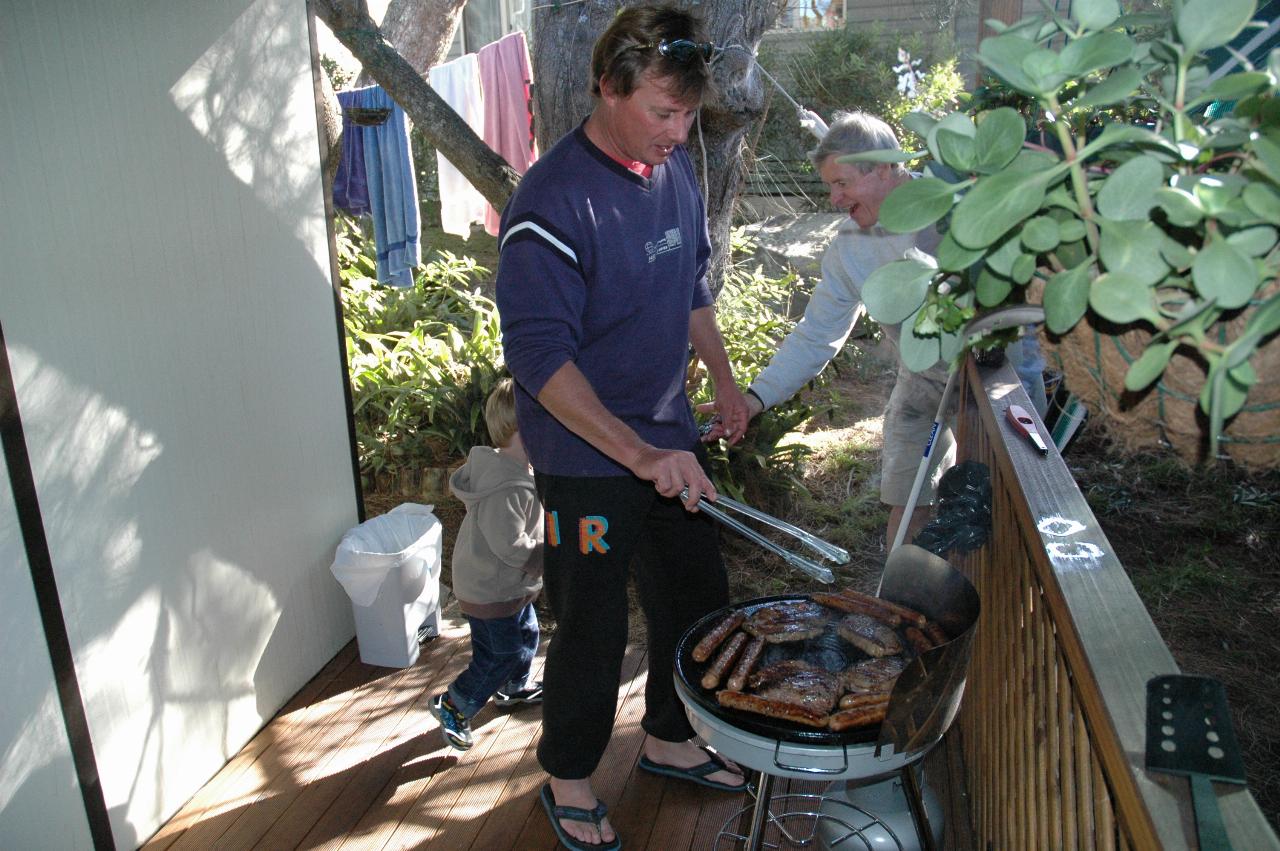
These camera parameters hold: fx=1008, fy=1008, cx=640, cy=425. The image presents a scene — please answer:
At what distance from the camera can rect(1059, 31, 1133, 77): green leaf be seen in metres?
0.72

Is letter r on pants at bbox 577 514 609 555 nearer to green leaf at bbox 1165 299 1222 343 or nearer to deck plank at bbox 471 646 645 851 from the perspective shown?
deck plank at bbox 471 646 645 851

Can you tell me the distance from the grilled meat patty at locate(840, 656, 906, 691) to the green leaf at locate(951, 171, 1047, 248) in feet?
4.41

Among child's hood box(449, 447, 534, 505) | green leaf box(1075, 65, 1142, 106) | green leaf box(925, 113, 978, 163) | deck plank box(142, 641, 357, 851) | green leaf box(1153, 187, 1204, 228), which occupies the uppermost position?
green leaf box(1075, 65, 1142, 106)

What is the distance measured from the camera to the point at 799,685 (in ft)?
6.36

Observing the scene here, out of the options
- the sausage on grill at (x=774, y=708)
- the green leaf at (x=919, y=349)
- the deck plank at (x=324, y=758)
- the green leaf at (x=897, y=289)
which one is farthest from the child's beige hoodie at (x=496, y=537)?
the green leaf at (x=897, y=289)

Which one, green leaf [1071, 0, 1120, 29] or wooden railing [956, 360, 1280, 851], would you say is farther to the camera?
wooden railing [956, 360, 1280, 851]

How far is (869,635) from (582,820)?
3.21 ft

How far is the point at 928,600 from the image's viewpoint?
2.14 metres

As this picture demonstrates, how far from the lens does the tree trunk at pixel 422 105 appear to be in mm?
4078

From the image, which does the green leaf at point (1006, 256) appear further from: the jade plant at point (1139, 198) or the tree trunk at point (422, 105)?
the tree trunk at point (422, 105)

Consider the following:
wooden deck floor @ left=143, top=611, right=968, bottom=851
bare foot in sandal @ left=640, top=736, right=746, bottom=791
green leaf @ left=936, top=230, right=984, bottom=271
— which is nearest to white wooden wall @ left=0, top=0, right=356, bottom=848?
wooden deck floor @ left=143, top=611, right=968, bottom=851

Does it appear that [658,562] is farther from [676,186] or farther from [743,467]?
[743,467]

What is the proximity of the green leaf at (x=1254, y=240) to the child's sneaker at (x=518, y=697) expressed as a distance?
2.88m

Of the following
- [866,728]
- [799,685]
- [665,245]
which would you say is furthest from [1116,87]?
[665,245]
